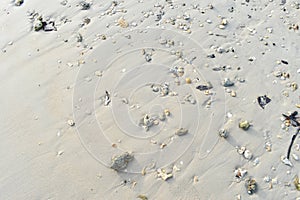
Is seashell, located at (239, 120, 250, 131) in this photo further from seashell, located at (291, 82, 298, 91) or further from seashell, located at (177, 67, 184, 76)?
seashell, located at (177, 67, 184, 76)

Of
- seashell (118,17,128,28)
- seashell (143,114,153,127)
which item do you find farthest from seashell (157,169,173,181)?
seashell (118,17,128,28)

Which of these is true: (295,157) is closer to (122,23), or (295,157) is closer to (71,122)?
(71,122)

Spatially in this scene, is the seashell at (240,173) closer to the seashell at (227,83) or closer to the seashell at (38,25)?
the seashell at (227,83)

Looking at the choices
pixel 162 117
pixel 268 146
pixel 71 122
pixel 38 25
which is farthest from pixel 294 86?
pixel 38 25

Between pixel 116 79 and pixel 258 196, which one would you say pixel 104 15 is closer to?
pixel 116 79

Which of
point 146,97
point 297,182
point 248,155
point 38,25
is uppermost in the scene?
point 38,25

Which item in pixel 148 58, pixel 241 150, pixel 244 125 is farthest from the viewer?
pixel 148 58

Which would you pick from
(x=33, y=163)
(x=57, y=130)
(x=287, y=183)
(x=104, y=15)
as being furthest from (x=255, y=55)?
(x=33, y=163)
